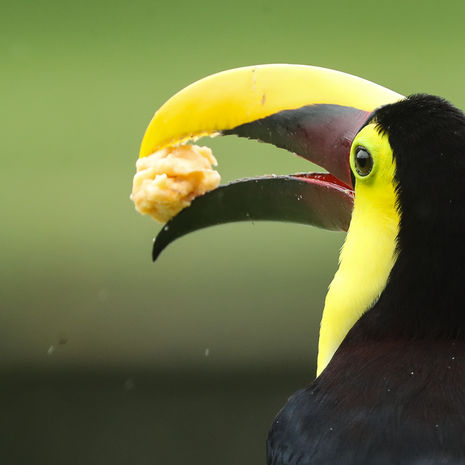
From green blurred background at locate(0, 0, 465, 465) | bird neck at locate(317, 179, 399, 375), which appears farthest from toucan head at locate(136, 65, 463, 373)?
green blurred background at locate(0, 0, 465, 465)

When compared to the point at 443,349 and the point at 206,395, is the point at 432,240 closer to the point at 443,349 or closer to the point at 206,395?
the point at 443,349

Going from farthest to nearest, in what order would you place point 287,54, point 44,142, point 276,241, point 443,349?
point 276,241, point 44,142, point 287,54, point 443,349

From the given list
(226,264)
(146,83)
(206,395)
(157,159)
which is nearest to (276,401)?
(206,395)

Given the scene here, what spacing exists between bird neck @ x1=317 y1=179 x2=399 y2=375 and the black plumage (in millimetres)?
26

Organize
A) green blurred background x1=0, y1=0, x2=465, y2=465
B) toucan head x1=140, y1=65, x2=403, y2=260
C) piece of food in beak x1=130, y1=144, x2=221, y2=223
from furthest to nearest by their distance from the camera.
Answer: green blurred background x1=0, y1=0, x2=465, y2=465
piece of food in beak x1=130, y1=144, x2=221, y2=223
toucan head x1=140, y1=65, x2=403, y2=260

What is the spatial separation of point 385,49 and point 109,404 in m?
2.21

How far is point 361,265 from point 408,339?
0.16 metres

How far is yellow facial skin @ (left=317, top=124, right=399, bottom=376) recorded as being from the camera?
160 centimetres

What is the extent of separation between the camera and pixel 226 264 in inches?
195

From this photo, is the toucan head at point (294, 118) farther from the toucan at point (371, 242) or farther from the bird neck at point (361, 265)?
the bird neck at point (361, 265)

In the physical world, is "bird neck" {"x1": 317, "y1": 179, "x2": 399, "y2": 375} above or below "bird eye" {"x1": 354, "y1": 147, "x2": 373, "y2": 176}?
below

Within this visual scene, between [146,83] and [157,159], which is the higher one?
[157,159]

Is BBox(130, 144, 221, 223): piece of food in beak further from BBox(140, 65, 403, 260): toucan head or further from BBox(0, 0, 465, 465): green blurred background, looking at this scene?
BBox(0, 0, 465, 465): green blurred background

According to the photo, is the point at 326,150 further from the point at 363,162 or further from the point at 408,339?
the point at 408,339
